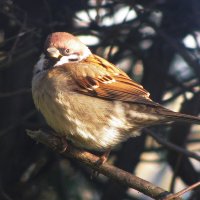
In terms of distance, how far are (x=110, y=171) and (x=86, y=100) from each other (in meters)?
0.69

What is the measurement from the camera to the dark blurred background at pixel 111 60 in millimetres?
4160

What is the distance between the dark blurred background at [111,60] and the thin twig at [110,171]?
821 mm

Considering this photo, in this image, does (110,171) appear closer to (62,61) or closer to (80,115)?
(80,115)

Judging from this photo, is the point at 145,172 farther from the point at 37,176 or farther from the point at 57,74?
the point at 57,74

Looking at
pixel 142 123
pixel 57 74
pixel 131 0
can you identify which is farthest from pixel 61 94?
pixel 131 0

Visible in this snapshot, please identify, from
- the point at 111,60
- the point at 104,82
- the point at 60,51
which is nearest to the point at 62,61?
the point at 60,51

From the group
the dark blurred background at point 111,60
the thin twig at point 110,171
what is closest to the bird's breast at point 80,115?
the thin twig at point 110,171

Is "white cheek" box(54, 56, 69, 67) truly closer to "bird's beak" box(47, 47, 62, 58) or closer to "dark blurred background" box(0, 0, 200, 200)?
"bird's beak" box(47, 47, 62, 58)

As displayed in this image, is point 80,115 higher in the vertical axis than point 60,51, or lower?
lower

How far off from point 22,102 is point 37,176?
1.81 feet

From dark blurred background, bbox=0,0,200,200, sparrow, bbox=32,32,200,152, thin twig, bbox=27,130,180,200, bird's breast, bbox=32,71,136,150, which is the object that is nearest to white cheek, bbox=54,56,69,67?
sparrow, bbox=32,32,200,152

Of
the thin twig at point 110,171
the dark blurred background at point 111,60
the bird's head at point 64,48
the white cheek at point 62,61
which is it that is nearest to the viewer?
the thin twig at point 110,171

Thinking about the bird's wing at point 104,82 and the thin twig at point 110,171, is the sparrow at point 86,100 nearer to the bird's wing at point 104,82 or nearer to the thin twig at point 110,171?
the bird's wing at point 104,82

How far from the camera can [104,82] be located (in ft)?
12.3
